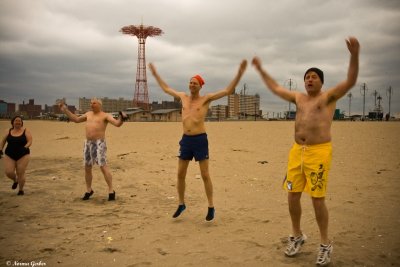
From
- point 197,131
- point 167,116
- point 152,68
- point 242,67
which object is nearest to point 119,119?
point 152,68

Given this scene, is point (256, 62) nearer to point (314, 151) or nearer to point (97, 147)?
point (314, 151)

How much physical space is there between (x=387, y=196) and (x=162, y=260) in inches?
206

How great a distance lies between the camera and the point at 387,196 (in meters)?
6.89

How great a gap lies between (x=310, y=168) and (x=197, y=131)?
86.0 inches

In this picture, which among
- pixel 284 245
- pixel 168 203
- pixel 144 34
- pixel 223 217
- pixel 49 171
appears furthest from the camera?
pixel 144 34

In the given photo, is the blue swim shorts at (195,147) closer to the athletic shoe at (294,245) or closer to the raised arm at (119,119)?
the raised arm at (119,119)

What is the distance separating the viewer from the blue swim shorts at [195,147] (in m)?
5.51

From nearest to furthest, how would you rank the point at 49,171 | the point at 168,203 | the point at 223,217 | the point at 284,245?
A: 1. the point at 284,245
2. the point at 223,217
3. the point at 168,203
4. the point at 49,171

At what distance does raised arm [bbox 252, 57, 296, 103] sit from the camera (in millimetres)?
4305

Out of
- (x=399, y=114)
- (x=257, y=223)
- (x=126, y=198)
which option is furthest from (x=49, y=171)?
(x=399, y=114)

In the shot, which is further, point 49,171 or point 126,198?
point 49,171

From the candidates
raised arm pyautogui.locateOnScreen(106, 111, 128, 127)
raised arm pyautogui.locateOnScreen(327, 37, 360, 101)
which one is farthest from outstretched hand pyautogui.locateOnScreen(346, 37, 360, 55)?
raised arm pyautogui.locateOnScreen(106, 111, 128, 127)

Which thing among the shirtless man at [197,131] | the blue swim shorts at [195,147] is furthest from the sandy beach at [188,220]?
the blue swim shorts at [195,147]

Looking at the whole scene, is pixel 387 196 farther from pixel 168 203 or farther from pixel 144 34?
pixel 144 34
